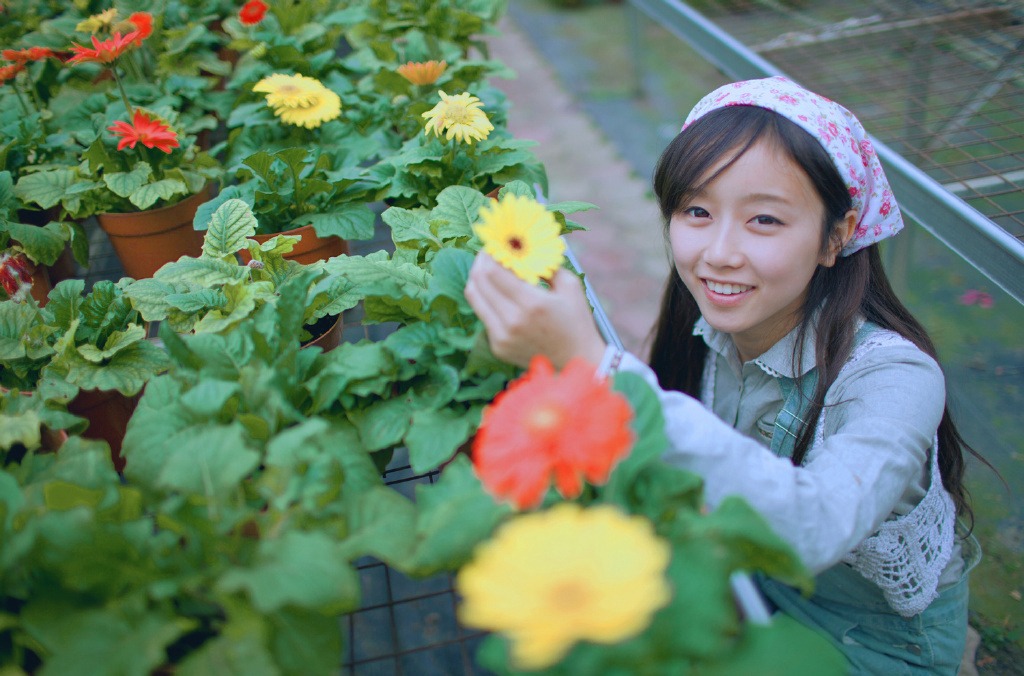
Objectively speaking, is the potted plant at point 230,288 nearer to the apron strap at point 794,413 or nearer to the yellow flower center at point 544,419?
the yellow flower center at point 544,419

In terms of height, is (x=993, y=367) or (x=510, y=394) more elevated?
(x=510, y=394)

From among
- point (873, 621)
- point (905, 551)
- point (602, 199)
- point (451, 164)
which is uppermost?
point (451, 164)

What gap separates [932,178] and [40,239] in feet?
5.94

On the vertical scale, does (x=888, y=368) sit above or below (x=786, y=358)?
above

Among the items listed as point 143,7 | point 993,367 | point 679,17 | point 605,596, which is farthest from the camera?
point 679,17

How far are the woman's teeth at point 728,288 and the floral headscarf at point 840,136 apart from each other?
0.69 feet

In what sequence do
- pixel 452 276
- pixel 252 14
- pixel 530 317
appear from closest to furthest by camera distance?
1. pixel 530 317
2. pixel 452 276
3. pixel 252 14

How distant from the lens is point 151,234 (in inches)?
51.3

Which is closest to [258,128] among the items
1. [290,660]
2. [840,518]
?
[290,660]

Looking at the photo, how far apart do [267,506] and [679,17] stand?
2328mm

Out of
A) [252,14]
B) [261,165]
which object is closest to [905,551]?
[261,165]

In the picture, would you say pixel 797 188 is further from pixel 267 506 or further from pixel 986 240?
pixel 267 506

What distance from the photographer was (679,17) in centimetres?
245

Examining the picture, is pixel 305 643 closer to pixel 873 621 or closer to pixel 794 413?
pixel 794 413
